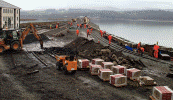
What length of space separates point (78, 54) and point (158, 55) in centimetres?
1176

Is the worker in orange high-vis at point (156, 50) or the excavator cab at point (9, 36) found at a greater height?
the excavator cab at point (9, 36)

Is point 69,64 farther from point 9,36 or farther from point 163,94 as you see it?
point 9,36

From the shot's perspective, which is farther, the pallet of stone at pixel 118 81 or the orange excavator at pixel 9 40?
the orange excavator at pixel 9 40

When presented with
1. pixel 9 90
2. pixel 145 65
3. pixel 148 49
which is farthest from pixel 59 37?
pixel 9 90

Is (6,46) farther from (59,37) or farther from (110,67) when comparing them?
(59,37)

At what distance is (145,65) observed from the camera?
24078 mm

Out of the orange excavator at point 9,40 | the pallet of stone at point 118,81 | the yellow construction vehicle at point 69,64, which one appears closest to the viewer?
the pallet of stone at point 118,81

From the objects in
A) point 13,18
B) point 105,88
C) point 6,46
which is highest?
point 13,18

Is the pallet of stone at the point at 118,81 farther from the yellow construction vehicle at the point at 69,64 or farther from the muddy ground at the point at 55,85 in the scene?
the yellow construction vehicle at the point at 69,64

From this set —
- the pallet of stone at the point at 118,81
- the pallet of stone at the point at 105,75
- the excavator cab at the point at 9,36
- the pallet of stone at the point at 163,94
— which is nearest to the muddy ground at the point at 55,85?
the pallet of stone at the point at 118,81

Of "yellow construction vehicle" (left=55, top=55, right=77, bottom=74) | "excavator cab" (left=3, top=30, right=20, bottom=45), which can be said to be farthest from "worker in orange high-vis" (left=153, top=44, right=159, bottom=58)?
"excavator cab" (left=3, top=30, right=20, bottom=45)

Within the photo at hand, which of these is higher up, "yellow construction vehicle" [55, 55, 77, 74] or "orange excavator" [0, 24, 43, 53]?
"orange excavator" [0, 24, 43, 53]

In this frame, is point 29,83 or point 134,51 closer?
point 29,83

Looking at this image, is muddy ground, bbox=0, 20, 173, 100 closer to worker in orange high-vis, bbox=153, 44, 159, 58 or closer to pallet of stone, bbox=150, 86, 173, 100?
pallet of stone, bbox=150, 86, 173, 100
